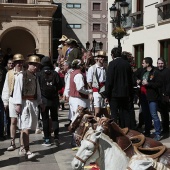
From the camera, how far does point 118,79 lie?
7602 mm

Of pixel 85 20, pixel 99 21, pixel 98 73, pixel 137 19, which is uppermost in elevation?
pixel 85 20

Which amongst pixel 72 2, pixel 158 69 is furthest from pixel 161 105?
pixel 72 2

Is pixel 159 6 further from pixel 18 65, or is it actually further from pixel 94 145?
pixel 94 145

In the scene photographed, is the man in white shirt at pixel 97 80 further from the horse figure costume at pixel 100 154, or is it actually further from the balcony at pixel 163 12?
the balcony at pixel 163 12

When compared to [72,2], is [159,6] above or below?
below

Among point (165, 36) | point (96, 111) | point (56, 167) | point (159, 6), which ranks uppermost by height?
point (159, 6)

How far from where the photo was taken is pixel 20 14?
27516mm

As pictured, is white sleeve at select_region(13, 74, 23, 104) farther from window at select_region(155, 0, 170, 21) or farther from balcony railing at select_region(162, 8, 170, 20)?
balcony railing at select_region(162, 8, 170, 20)

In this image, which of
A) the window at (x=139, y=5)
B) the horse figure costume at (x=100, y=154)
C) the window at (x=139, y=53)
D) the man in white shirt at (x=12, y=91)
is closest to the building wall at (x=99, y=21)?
the window at (x=139, y=53)

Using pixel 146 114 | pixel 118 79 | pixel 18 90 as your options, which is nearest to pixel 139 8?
pixel 146 114

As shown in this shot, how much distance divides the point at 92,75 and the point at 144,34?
11391 millimetres

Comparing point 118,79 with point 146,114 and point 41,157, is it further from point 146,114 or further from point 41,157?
point 41,157

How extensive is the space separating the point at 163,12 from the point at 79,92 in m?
11.1

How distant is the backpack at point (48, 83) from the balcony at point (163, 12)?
10197mm
